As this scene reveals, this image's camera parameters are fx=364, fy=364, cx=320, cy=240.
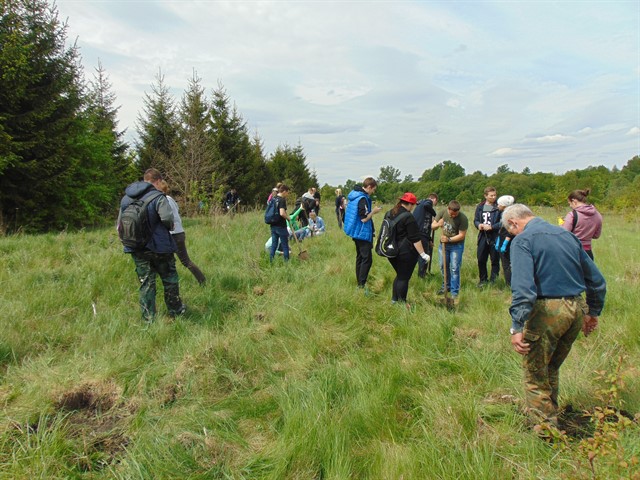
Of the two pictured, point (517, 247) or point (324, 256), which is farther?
point (324, 256)

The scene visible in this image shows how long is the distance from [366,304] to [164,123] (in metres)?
17.8

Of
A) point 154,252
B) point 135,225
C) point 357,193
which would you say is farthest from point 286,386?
point 357,193

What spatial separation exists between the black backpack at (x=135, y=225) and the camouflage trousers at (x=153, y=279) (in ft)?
0.68

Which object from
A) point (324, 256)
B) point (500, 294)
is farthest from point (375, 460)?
point (324, 256)

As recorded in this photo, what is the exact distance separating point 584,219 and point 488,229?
141cm

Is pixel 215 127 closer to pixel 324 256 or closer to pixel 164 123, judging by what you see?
pixel 164 123

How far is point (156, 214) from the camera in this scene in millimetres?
4492

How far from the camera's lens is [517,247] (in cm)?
261

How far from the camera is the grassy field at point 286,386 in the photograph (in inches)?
90.7

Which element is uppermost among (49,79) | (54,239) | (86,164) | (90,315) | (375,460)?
(49,79)

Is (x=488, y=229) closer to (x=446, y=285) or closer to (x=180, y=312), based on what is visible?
(x=446, y=285)

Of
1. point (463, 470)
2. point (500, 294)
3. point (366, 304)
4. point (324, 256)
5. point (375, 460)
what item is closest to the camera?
point (463, 470)

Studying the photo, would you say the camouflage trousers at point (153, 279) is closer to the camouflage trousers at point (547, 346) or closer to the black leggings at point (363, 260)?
the black leggings at point (363, 260)

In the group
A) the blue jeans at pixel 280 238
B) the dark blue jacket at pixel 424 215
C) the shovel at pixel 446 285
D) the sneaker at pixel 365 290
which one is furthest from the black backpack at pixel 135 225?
the dark blue jacket at pixel 424 215
